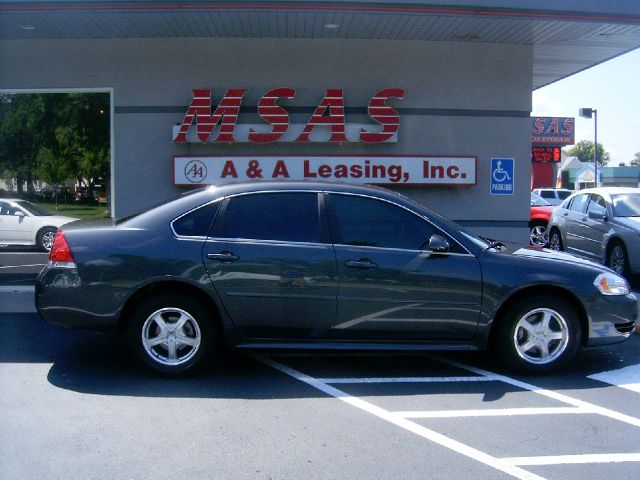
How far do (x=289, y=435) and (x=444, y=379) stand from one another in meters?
1.88

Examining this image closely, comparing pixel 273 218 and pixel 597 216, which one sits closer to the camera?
pixel 273 218

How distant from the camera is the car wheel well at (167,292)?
5.92m

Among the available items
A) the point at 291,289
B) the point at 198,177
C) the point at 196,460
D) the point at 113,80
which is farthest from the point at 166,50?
the point at 196,460

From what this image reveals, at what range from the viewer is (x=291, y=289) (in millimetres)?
5879

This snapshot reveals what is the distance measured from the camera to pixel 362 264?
19.4ft

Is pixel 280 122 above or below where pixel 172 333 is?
above

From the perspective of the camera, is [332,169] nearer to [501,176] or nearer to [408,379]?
[501,176]

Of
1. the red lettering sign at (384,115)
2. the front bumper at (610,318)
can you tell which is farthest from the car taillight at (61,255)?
the red lettering sign at (384,115)

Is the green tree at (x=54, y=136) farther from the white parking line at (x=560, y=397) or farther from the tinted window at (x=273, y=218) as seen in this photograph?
the white parking line at (x=560, y=397)

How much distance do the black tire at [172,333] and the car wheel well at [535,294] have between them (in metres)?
2.44

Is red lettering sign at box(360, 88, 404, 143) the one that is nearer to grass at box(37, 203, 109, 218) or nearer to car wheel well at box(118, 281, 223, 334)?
car wheel well at box(118, 281, 223, 334)

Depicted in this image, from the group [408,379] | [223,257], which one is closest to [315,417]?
[408,379]

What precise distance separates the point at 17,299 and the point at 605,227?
940cm

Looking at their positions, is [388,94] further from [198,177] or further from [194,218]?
[194,218]
